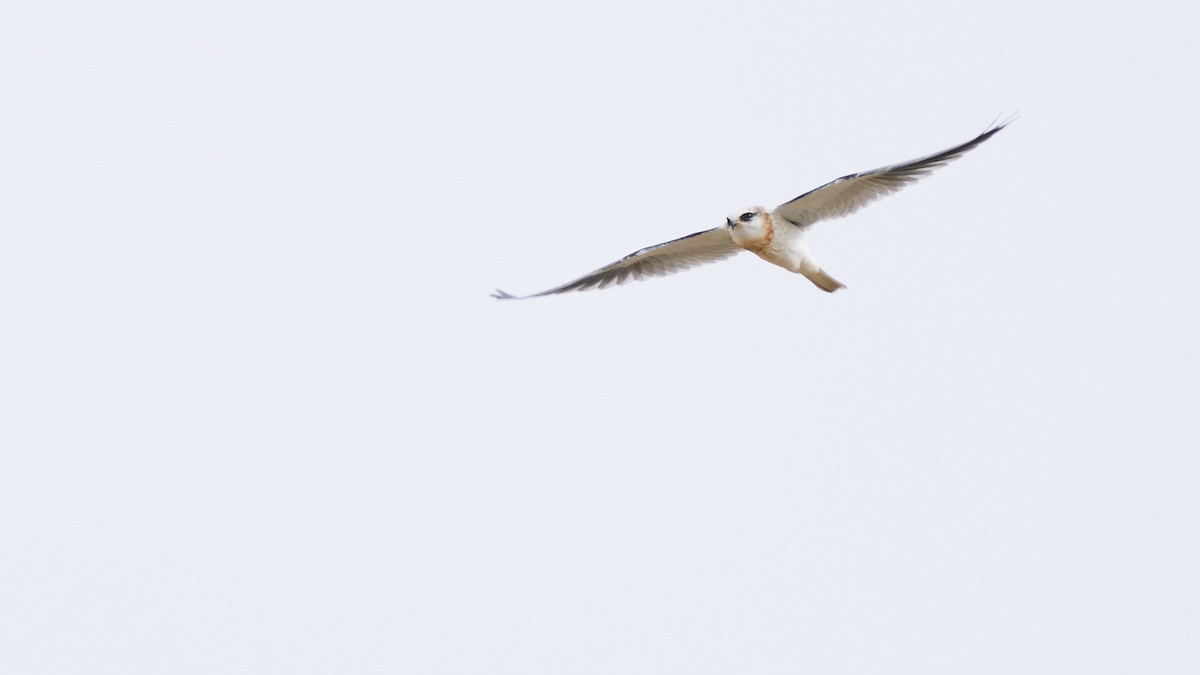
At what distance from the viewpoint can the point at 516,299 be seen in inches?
694

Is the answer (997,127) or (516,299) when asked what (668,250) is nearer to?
(516,299)

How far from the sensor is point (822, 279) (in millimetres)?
17734

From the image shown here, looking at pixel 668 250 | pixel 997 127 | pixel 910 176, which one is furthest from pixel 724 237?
pixel 997 127

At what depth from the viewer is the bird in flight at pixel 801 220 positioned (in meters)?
16.6

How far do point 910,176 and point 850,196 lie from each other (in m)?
0.80

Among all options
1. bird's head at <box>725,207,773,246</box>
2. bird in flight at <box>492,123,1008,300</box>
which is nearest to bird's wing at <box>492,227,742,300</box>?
bird in flight at <box>492,123,1008,300</box>

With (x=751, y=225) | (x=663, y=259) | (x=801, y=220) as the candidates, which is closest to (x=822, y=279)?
(x=801, y=220)

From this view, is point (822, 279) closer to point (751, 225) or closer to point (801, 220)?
point (801, 220)

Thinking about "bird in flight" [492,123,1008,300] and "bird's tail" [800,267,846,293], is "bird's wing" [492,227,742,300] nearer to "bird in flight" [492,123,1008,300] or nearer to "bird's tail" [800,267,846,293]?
"bird in flight" [492,123,1008,300]

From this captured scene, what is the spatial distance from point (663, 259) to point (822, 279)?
207cm

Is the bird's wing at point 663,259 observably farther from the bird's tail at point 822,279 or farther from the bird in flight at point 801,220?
the bird's tail at point 822,279

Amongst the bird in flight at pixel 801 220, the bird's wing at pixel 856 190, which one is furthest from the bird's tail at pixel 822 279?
the bird's wing at pixel 856 190

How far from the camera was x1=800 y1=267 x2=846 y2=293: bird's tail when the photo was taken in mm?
17553

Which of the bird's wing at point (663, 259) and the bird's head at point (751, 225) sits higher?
the bird's wing at point (663, 259)
